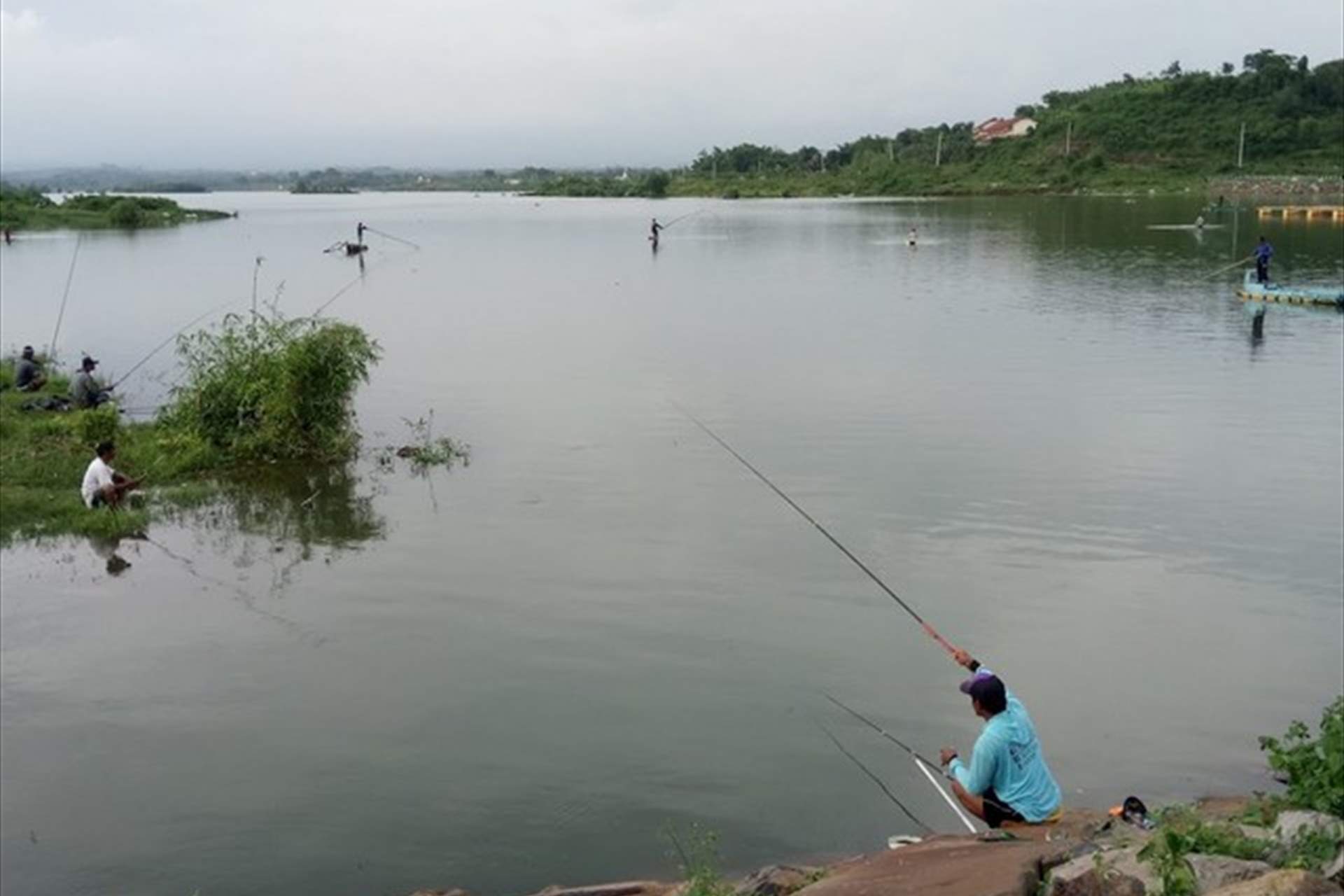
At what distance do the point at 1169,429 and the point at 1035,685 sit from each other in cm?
1142

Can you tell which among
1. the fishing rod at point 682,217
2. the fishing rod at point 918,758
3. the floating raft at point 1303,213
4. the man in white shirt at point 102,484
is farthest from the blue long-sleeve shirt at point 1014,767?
the fishing rod at point 682,217

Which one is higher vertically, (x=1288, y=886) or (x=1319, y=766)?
(x=1288, y=886)

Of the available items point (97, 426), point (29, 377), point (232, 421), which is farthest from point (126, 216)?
point (232, 421)

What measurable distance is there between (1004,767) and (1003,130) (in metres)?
154

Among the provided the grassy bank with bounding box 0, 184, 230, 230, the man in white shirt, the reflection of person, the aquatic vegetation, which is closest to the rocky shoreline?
the man in white shirt

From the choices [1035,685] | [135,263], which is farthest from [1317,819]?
[135,263]

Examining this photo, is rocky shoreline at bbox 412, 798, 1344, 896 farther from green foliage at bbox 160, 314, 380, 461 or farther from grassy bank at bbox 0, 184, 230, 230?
grassy bank at bbox 0, 184, 230, 230

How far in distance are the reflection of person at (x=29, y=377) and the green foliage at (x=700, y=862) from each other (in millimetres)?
19075

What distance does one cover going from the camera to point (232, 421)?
19.8 meters

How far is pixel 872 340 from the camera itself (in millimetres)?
31734

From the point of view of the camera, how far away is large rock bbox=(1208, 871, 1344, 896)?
5.00 m

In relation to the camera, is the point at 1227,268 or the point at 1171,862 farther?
the point at 1227,268

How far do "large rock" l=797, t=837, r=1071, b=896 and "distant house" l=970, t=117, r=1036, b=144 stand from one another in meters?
139

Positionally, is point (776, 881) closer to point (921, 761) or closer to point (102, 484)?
point (921, 761)
